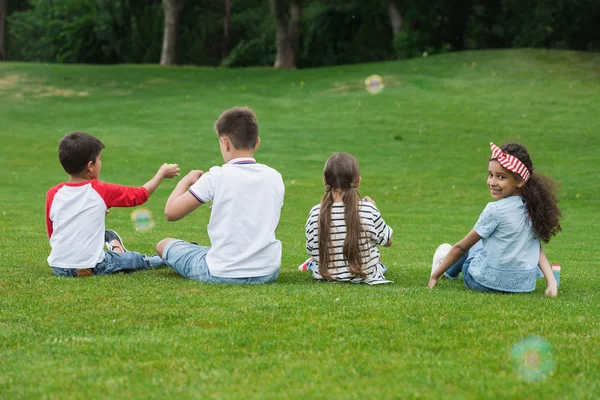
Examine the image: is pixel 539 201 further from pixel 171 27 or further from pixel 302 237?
pixel 171 27

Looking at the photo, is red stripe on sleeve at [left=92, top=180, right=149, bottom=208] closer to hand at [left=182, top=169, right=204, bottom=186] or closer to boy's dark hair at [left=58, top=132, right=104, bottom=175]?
boy's dark hair at [left=58, top=132, right=104, bottom=175]

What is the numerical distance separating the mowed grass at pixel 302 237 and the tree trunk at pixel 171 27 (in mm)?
5048

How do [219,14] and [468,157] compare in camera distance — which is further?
[219,14]

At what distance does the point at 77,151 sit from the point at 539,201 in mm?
4006

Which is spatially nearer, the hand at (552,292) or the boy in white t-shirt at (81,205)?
the hand at (552,292)

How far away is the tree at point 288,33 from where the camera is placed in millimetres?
39906

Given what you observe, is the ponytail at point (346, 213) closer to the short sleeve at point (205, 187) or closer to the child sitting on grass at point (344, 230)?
the child sitting on grass at point (344, 230)

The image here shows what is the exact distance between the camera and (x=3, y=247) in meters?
9.93

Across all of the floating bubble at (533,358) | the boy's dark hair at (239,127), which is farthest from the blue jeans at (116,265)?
the floating bubble at (533,358)

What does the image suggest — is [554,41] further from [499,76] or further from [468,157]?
[468,157]

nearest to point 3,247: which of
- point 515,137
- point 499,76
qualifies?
point 515,137

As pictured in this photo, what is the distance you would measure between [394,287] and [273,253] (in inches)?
43.3

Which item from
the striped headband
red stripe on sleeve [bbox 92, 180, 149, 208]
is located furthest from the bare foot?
the striped headband

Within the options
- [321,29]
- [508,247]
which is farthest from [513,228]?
[321,29]
